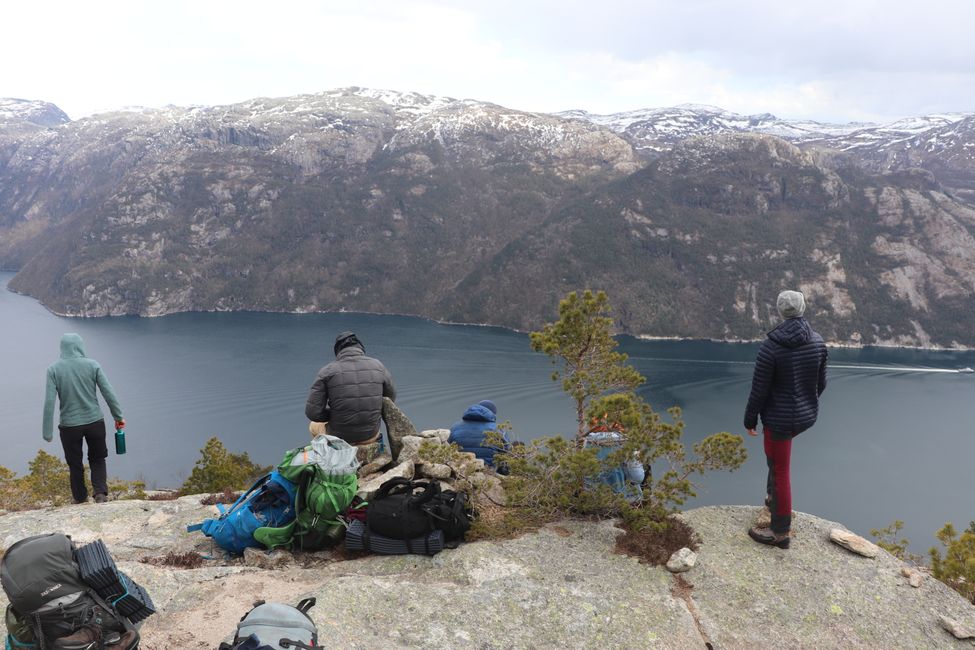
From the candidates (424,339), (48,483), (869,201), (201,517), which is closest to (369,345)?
(424,339)

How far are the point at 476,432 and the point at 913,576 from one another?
5973mm

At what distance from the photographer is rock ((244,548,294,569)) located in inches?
237

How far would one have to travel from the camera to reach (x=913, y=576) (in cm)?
567

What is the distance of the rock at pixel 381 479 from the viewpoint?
6.99 meters

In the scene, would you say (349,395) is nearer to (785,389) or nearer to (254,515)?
(254,515)

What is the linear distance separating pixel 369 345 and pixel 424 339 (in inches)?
697

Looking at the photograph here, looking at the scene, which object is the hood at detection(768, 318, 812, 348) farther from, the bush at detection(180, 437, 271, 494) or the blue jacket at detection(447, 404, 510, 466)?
the bush at detection(180, 437, 271, 494)

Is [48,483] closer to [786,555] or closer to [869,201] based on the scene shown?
[786,555]

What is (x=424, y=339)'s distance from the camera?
130 meters

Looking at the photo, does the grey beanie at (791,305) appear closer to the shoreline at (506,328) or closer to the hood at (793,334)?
the hood at (793,334)

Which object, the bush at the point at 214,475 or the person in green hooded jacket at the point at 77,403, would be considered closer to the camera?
the person in green hooded jacket at the point at 77,403

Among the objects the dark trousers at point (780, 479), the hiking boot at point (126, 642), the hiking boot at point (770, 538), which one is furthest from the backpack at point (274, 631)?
the hiking boot at point (770, 538)

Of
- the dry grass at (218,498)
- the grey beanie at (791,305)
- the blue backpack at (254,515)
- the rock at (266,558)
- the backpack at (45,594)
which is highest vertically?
the grey beanie at (791,305)

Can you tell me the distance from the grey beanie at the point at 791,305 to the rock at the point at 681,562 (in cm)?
274
